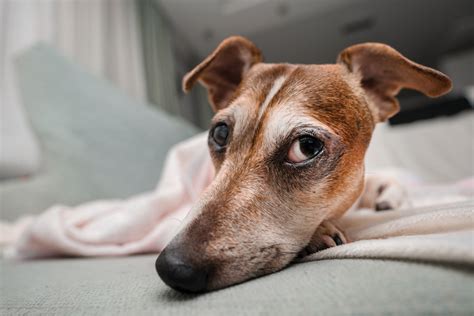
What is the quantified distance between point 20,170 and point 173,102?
7.88 ft

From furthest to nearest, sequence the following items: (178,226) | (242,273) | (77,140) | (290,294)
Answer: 1. (77,140)
2. (178,226)
3. (242,273)
4. (290,294)

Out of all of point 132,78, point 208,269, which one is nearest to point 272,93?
point 208,269

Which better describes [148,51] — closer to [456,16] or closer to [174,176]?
[174,176]

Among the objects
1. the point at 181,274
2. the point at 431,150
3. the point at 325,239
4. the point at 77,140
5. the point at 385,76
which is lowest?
the point at 431,150

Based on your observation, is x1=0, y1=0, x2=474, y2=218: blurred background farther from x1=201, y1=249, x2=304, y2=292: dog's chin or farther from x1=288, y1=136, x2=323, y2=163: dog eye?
x1=201, y1=249, x2=304, y2=292: dog's chin

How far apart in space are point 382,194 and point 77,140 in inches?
61.0

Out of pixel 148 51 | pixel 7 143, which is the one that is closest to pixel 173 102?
pixel 148 51

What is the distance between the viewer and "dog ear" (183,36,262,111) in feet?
3.22

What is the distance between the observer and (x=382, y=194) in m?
1.07

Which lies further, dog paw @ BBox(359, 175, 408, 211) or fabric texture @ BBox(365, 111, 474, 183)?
fabric texture @ BBox(365, 111, 474, 183)

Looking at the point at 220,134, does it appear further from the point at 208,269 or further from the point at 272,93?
the point at 208,269

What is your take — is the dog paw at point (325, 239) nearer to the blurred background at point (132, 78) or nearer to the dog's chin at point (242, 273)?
the dog's chin at point (242, 273)

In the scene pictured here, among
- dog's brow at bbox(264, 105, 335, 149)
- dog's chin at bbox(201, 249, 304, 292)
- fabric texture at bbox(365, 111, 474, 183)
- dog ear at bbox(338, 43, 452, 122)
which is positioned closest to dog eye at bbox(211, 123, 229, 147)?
dog's brow at bbox(264, 105, 335, 149)

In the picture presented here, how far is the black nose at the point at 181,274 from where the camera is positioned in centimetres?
48
